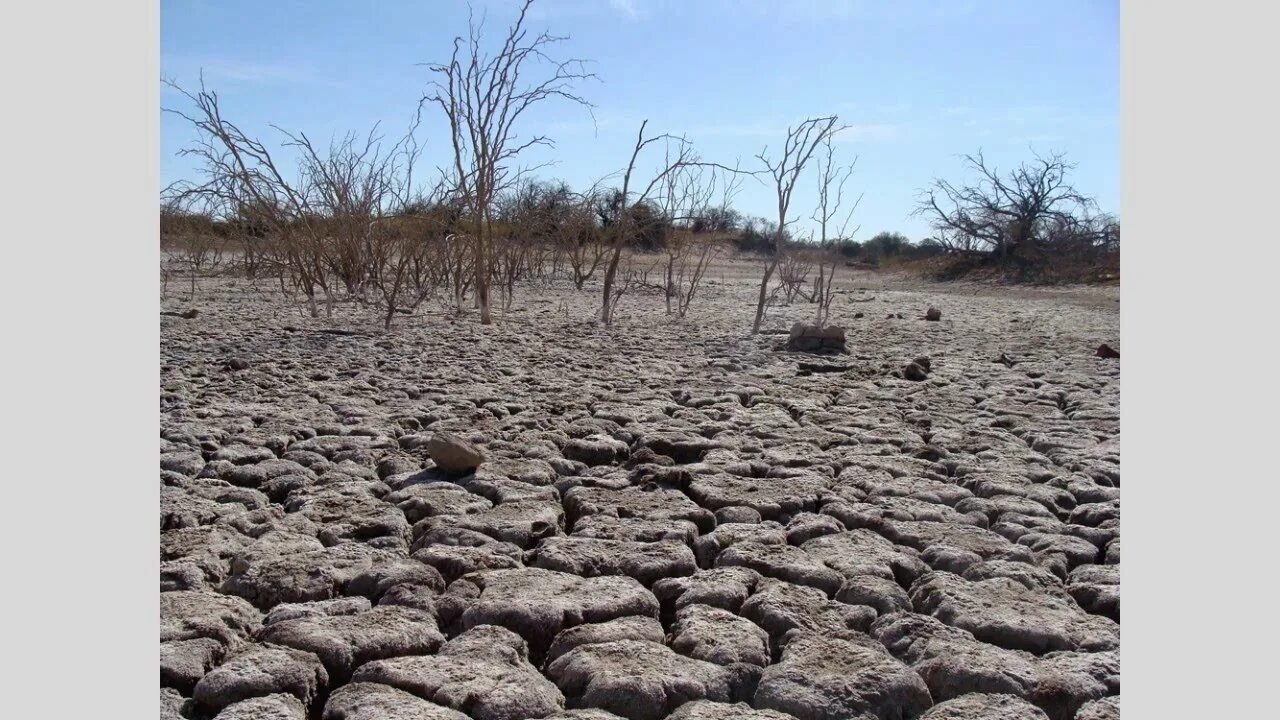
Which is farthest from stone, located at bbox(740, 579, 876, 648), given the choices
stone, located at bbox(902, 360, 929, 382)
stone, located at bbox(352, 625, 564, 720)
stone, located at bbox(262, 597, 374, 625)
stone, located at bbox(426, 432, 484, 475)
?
stone, located at bbox(902, 360, 929, 382)

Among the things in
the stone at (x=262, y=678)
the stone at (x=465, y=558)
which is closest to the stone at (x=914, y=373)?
the stone at (x=465, y=558)

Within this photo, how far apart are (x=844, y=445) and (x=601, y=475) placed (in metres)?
1.21

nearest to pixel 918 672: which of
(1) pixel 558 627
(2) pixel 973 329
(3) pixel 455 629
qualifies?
(1) pixel 558 627

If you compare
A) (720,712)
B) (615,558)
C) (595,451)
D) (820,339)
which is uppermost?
(820,339)

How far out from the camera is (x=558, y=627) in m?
2.48

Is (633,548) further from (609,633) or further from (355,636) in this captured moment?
(355,636)

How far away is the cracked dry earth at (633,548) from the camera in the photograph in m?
2.16

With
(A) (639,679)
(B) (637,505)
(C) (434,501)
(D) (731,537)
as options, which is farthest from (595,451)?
(A) (639,679)

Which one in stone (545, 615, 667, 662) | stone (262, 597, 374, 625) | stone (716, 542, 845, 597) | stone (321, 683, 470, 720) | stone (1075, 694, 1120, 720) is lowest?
stone (1075, 694, 1120, 720)

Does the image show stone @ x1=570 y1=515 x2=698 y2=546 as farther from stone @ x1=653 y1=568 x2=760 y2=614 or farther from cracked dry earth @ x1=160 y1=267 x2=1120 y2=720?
stone @ x1=653 y1=568 x2=760 y2=614

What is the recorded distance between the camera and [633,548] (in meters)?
3.02

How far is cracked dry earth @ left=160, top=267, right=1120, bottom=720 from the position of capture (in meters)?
2.16

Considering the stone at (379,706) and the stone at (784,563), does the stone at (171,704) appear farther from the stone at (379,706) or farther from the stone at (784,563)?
the stone at (784,563)

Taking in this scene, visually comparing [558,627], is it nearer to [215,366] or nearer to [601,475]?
[601,475]
